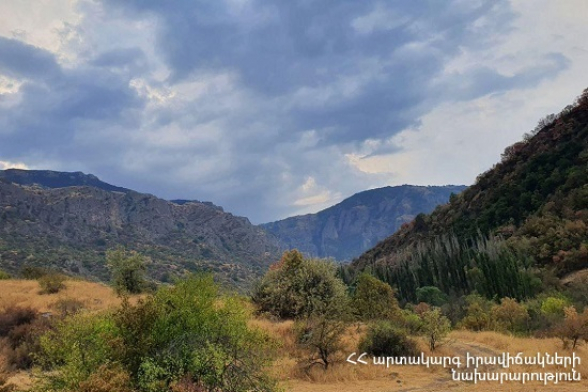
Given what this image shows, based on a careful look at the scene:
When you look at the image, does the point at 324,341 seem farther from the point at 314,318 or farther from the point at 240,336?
the point at 240,336

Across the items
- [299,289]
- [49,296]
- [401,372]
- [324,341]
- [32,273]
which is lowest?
[401,372]

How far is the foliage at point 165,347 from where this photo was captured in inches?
358

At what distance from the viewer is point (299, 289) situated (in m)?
27.7

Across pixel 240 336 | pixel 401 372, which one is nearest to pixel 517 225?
pixel 401 372

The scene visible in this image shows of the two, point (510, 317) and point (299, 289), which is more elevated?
point (299, 289)

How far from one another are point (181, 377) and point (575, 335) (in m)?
17.0

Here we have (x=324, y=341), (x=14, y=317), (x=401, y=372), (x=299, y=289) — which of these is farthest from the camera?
(x=299, y=289)

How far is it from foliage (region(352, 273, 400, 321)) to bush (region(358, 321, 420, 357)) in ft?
31.7

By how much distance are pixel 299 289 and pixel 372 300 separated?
6.27m

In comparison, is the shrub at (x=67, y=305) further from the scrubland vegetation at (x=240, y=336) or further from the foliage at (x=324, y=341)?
the foliage at (x=324, y=341)

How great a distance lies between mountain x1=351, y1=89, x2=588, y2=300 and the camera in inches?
1891

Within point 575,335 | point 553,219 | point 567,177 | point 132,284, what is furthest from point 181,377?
point 567,177

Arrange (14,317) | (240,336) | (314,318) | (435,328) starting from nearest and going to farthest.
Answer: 1. (240,336)
2. (435,328)
3. (314,318)
4. (14,317)

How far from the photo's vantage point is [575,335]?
17.5 meters
